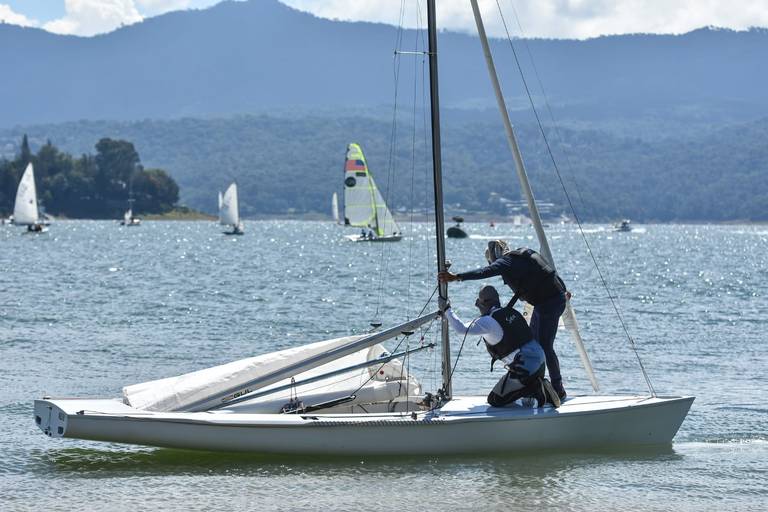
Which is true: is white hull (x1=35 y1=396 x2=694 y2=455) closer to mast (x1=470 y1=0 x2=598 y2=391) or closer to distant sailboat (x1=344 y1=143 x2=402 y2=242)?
mast (x1=470 y1=0 x2=598 y2=391)

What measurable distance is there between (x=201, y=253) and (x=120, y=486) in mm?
70586

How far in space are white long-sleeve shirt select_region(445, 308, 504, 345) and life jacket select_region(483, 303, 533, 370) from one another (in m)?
0.06

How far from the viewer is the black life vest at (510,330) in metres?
13.5

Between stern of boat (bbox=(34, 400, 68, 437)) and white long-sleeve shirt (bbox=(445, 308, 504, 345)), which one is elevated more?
white long-sleeve shirt (bbox=(445, 308, 504, 345))

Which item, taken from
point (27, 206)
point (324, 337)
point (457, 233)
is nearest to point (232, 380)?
point (324, 337)

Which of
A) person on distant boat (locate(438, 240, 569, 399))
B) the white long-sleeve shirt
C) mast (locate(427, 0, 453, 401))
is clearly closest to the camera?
the white long-sleeve shirt

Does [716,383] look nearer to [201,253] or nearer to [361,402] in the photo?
[361,402]

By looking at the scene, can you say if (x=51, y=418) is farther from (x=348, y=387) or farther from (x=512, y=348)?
(x=512, y=348)

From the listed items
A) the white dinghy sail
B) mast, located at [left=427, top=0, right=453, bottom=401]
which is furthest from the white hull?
the white dinghy sail

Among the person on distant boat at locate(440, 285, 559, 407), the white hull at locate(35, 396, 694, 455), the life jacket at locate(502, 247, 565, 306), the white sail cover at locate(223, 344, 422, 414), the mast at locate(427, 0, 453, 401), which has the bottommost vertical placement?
the white hull at locate(35, 396, 694, 455)

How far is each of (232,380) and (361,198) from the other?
70.9 meters

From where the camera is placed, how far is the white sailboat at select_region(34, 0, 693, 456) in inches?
513

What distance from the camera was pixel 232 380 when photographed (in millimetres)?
14023

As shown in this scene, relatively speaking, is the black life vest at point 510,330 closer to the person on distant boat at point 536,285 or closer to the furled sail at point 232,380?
the person on distant boat at point 536,285
